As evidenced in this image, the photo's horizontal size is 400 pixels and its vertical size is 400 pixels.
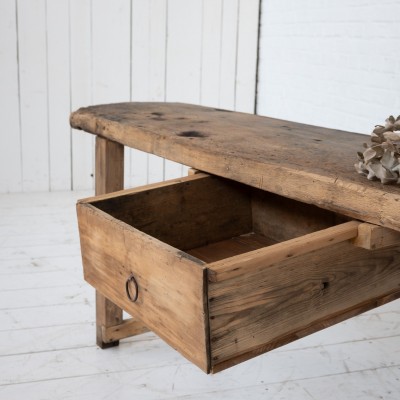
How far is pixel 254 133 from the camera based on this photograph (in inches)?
55.1

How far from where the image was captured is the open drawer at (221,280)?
3.11 ft

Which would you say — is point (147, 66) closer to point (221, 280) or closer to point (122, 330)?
point (122, 330)

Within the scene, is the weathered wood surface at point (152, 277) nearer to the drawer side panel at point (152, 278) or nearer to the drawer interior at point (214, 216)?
the drawer side panel at point (152, 278)

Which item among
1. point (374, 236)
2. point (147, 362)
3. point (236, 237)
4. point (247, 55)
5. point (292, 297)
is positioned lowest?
point (147, 362)

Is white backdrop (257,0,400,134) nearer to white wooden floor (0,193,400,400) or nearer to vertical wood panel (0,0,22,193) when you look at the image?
white wooden floor (0,193,400,400)

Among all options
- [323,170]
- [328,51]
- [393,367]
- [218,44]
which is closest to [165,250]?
[323,170]

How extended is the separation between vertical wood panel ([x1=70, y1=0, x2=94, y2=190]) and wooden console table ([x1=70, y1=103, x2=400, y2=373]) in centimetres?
196

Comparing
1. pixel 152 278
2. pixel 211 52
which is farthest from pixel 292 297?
pixel 211 52

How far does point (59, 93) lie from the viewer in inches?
138

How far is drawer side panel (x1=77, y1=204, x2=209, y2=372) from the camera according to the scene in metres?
0.96

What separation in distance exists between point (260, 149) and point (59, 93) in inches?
97.9

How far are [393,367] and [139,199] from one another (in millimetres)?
821

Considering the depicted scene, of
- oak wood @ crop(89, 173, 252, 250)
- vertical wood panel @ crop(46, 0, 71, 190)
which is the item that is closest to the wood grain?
oak wood @ crop(89, 173, 252, 250)

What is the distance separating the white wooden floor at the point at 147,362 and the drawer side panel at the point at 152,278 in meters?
0.42
